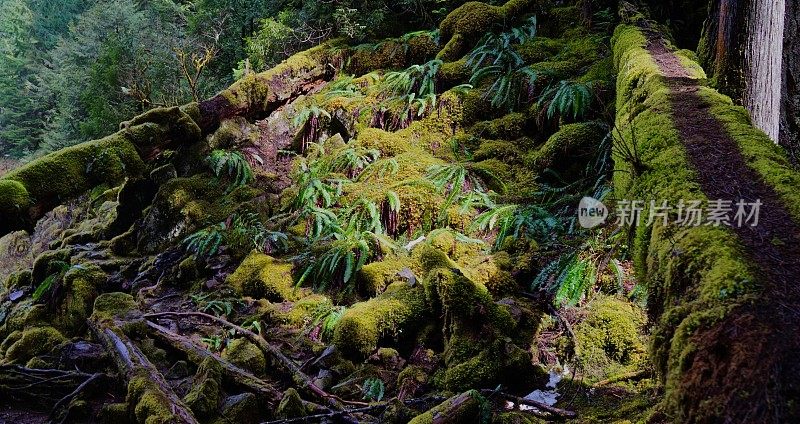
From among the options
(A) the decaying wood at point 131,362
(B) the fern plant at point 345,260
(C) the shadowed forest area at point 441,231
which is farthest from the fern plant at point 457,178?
(A) the decaying wood at point 131,362

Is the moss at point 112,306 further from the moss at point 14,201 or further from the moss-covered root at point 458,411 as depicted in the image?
the moss-covered root at point 458,411

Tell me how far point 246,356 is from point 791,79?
5.68m

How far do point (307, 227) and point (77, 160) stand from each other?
104 inches

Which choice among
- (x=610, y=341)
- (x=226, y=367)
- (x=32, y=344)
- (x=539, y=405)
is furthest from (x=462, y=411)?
(x=32, y=344)

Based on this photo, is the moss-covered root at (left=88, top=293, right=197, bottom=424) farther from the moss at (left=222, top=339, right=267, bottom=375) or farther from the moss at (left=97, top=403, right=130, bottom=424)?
the moss at (left=222, top=339, right=267, bottom=375)

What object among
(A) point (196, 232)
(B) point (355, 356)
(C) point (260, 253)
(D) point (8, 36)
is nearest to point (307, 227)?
(C) point (260, 253)

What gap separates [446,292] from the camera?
3.80m

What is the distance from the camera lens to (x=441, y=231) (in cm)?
530

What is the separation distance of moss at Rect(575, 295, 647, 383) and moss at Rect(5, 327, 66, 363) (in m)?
4.51

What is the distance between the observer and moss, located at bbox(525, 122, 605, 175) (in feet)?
18.6

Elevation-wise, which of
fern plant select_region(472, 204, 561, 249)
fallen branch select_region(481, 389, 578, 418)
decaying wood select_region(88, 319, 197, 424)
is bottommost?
decaying wood select_region(88, 319, 197, 424)

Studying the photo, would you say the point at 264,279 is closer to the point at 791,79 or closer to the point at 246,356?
the point at 246,356

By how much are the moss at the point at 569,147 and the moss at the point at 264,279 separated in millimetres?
3078

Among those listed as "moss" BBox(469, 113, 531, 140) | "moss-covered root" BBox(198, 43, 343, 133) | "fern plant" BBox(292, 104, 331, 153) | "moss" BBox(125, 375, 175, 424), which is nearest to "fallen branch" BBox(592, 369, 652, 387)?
"moss" BBox(125, 375, 175, 424)
